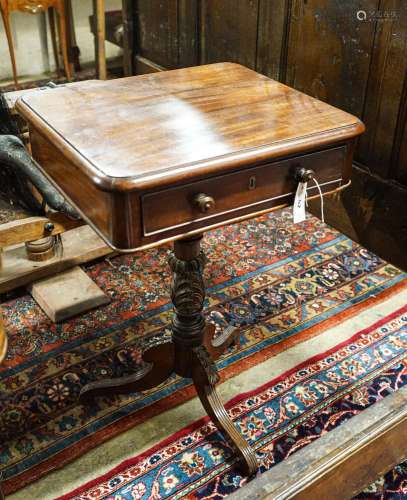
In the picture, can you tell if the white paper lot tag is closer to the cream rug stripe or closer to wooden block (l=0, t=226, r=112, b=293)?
the cream rug stripe

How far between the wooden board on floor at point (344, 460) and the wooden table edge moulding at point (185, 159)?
407mm

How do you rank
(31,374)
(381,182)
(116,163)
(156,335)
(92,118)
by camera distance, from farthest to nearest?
(381,182) → (156,335) → (31,374) → (92,118) → (116,163)

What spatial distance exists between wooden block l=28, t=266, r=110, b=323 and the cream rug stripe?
0.66 meters

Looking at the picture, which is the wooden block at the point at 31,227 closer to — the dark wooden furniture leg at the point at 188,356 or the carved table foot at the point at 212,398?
the dark wooden furniture leg at the point at 188,356

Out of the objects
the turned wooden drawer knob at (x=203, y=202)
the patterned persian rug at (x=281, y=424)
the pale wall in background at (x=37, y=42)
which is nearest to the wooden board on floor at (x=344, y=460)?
the patterned persian rug at (x=281, y=424)

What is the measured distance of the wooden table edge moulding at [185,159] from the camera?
1411 mm

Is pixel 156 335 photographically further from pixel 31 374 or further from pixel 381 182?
pixel 381 182

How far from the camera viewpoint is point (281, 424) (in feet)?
6.72

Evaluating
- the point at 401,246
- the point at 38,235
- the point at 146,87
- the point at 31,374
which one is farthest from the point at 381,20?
the point at 31,374

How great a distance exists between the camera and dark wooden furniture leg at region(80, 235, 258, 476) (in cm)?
179

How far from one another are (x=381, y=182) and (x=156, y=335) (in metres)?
1.30

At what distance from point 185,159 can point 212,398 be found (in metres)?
0.89

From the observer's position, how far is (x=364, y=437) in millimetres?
1496

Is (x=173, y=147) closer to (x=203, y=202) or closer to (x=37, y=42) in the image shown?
(x=203, y=202)
